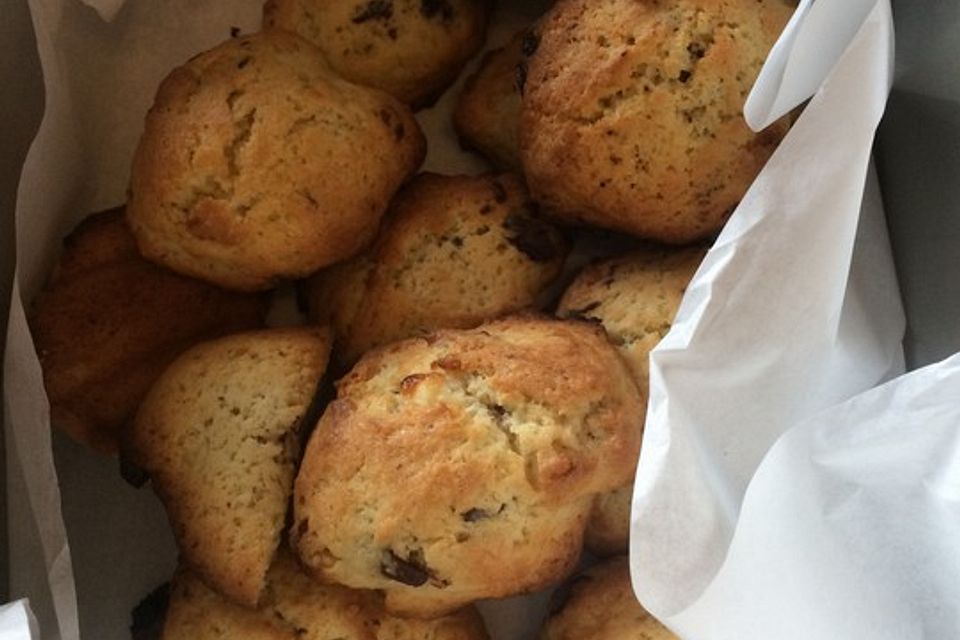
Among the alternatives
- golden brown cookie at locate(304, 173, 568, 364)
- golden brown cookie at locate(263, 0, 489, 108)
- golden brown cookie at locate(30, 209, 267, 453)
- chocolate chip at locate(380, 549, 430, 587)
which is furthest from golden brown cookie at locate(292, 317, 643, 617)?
golden brown cookie at locate(263, 0, 489, 108)

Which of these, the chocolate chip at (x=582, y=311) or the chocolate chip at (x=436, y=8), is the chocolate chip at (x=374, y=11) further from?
the chocolate chip at (x=582, y=311)

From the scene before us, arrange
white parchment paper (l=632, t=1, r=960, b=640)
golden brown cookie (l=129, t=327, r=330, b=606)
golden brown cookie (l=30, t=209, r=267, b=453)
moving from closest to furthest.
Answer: white parchment paper (l=632, t=1, r=960, b=640) → golden brown cookie (l=129, t=327, r=330, b=606) → golden brown cookie (l=30, t=209, r=267, b=453)

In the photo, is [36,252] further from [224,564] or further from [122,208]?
[224,564]

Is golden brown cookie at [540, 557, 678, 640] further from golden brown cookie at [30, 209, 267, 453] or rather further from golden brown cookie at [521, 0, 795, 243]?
golden brown cookie at [30, 209, 267, 453]

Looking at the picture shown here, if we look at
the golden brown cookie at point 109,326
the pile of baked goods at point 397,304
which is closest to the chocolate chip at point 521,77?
the pile of baked goods at point 397,304

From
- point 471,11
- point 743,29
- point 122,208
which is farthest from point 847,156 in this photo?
point 122,208

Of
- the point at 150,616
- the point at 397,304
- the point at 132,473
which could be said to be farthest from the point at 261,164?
the point at 150,616

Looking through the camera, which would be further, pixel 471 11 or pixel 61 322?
pixel 471 11
